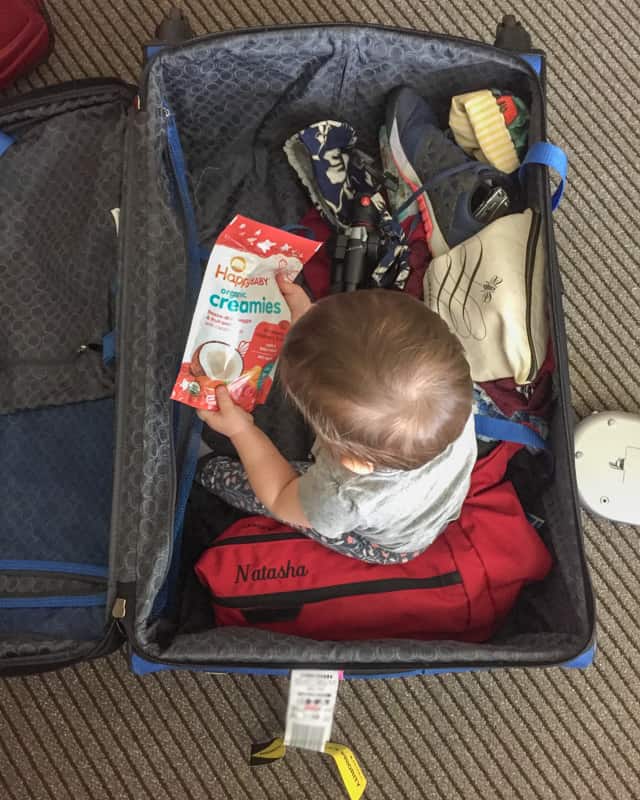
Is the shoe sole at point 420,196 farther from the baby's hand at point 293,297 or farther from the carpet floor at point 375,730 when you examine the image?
the carpet floor at point 375,730

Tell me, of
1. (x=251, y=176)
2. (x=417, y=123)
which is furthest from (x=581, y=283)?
(x=251, y=176)

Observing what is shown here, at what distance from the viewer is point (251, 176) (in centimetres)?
106

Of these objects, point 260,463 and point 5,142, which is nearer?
point 260,463

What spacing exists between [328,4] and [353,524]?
93 centimetres

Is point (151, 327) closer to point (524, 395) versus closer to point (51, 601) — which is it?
point (51, 601)

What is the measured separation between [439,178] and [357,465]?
47cm

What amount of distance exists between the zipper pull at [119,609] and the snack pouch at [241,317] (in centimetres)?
24

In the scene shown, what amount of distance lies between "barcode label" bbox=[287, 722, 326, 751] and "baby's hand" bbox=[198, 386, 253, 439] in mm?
337

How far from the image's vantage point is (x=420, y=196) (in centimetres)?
98

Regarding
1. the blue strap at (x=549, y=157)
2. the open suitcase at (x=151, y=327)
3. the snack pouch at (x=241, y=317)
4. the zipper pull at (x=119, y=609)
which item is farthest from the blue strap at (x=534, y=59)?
the zipper pull at (x=119, y=609)

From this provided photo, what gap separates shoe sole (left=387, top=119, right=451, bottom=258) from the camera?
3.18 feet

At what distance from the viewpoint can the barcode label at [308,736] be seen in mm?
766

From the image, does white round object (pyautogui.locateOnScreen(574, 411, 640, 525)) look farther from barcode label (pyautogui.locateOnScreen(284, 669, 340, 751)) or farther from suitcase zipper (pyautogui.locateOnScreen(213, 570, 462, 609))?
barcode label (pyautogui.locateOnScreen(284, 669, 340, 751))

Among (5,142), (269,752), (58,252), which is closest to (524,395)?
(269,752)
